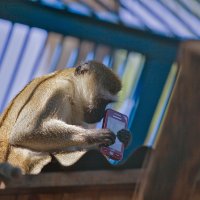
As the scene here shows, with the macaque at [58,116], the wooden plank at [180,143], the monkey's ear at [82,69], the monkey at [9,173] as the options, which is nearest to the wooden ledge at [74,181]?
the monkey at [9,173]

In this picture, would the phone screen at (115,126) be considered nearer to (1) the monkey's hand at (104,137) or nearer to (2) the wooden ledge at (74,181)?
(1) the monkey's hand at (104,137)

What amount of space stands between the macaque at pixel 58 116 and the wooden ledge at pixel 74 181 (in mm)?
586

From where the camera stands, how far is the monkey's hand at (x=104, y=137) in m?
4.63

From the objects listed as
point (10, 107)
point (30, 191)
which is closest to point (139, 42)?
point (10, 107)

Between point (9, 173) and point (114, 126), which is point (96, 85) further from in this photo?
point (9, 173)

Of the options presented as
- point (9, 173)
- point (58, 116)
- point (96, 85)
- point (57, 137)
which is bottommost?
point (9, 173)

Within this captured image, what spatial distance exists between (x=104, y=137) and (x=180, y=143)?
2.09 meters

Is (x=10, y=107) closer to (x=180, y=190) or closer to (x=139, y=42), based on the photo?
(x=139, y=42)

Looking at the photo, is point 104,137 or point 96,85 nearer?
point 104,137

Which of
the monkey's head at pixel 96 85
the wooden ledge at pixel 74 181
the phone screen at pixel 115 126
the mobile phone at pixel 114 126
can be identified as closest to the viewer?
the wooden ledge at pixel 74 181

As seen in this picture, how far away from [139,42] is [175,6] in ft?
1.13

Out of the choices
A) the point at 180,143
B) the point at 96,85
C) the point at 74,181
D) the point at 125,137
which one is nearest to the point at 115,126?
the point at 125,137

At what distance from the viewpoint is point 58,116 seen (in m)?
4.83

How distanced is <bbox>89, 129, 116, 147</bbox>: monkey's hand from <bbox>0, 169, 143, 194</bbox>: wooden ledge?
1039 millimetres
